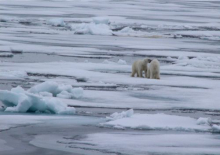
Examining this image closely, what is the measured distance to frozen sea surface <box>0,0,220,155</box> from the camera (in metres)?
6.64

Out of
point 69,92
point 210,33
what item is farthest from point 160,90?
point 210,33

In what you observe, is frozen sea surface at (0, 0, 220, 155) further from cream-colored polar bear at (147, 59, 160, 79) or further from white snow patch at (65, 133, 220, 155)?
cream-colored polar bear at (147, 59, 160, 79)

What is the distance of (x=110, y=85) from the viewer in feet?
35.9

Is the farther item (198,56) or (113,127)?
(198,56)

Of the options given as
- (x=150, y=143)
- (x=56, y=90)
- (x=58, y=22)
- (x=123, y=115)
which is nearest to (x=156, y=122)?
(x=123, y=115)

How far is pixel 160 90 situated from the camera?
1058cm

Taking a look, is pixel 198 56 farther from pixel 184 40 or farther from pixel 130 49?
pixel 184 40

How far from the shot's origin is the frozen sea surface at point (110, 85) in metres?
6.64

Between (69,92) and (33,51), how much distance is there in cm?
656

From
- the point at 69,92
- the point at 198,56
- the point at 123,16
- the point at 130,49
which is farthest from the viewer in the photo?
the point at 123,16

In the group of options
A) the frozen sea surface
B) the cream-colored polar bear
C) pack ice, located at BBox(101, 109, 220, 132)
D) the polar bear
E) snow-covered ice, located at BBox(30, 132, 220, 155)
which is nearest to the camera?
snow-covered ice, located at BBox(30, 132, 220, 155)

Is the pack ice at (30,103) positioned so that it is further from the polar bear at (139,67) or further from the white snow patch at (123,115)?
the polar bear at (139,67)

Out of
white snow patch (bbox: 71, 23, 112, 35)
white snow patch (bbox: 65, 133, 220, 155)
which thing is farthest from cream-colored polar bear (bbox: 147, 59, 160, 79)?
white snow patch (bbox: 71, 23, 112, 35)

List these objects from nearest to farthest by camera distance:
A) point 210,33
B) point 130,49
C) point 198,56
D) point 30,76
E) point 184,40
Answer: point 30,76, point 198,56, point 130,49, point 184,40, point 210,33
